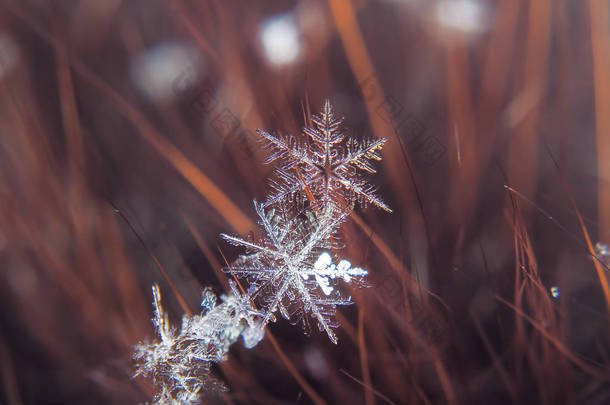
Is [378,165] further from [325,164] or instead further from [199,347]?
[199,347]

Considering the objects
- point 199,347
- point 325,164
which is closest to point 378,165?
point 325,164

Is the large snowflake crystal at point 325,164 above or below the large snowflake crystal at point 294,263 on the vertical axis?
above

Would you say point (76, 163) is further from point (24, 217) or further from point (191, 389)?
point (191, 389)
